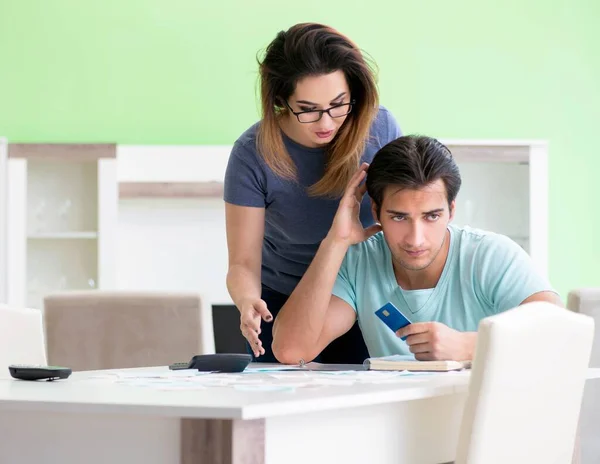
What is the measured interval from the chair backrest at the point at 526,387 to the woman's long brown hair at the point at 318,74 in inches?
33.9

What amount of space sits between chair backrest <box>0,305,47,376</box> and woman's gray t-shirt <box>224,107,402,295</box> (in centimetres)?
56

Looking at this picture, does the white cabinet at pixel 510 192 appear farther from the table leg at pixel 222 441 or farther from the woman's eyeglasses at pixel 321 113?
the table leg at pixel 222 441

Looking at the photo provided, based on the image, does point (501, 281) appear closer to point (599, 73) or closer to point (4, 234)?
point (4, 234)

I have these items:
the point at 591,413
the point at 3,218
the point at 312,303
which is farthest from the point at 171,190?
the point at 312,303

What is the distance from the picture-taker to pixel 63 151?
16.9 feet

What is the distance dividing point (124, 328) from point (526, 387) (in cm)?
161

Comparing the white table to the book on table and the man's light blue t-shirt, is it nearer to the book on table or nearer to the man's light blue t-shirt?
the book on table

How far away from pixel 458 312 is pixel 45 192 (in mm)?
3432

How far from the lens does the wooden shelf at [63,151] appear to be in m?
5.13

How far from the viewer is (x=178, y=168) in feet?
17.0

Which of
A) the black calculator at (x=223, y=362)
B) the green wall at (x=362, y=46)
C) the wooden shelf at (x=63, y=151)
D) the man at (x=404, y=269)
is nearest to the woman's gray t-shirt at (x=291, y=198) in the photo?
the man at (x=404, y=269)

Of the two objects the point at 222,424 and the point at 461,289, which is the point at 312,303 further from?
the point at 222,424

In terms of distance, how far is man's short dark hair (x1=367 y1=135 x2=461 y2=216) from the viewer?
2.20m

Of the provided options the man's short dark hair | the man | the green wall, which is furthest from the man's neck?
the green wall
